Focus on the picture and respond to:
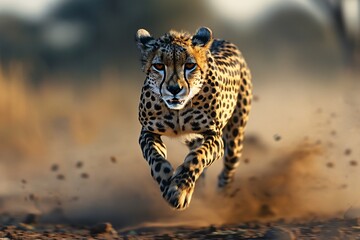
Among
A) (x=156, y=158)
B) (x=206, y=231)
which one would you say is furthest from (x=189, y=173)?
(x=206, y=231)

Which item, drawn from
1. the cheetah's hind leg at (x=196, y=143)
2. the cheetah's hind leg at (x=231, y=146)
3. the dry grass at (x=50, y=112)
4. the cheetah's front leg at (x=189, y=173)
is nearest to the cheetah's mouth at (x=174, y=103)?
the cheetah's front leg at (x=189, y=173)

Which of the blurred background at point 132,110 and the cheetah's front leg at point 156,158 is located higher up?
the blurred background at point 132,110

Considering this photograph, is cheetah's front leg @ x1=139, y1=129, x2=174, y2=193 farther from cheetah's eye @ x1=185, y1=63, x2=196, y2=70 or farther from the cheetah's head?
cheetah's eye @ x1=185, y1=63, x2=196, y2=70

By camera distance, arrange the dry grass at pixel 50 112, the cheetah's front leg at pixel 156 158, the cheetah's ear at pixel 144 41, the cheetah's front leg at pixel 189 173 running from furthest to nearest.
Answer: the dry grass at pixel 50 112, the cheetah's ear at pixel 144 41, the cheetah's front leg at pixel 156 158, the cheetah's front leg at pixel 189 173

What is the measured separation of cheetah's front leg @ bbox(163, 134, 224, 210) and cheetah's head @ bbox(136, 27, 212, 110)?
0.33 meters

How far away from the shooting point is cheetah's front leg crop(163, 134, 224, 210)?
5.34 metres

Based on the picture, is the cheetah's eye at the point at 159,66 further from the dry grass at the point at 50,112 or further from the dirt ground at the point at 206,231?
the dry grass at the point at 50,112

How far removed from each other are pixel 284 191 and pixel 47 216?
226cm

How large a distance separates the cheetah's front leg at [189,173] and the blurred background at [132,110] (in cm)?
173

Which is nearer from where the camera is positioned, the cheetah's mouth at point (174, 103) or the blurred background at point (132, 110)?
the cheetah's mouth at point (174, 103)

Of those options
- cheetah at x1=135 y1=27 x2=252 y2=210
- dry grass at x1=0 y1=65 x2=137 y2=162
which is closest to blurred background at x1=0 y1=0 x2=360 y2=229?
dry grass at x1=0 y1=65 x2=137 y2=162

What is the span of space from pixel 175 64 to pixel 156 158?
0.62m

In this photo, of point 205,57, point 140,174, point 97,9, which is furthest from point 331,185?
point 97,9

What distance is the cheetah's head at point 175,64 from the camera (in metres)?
5.62
